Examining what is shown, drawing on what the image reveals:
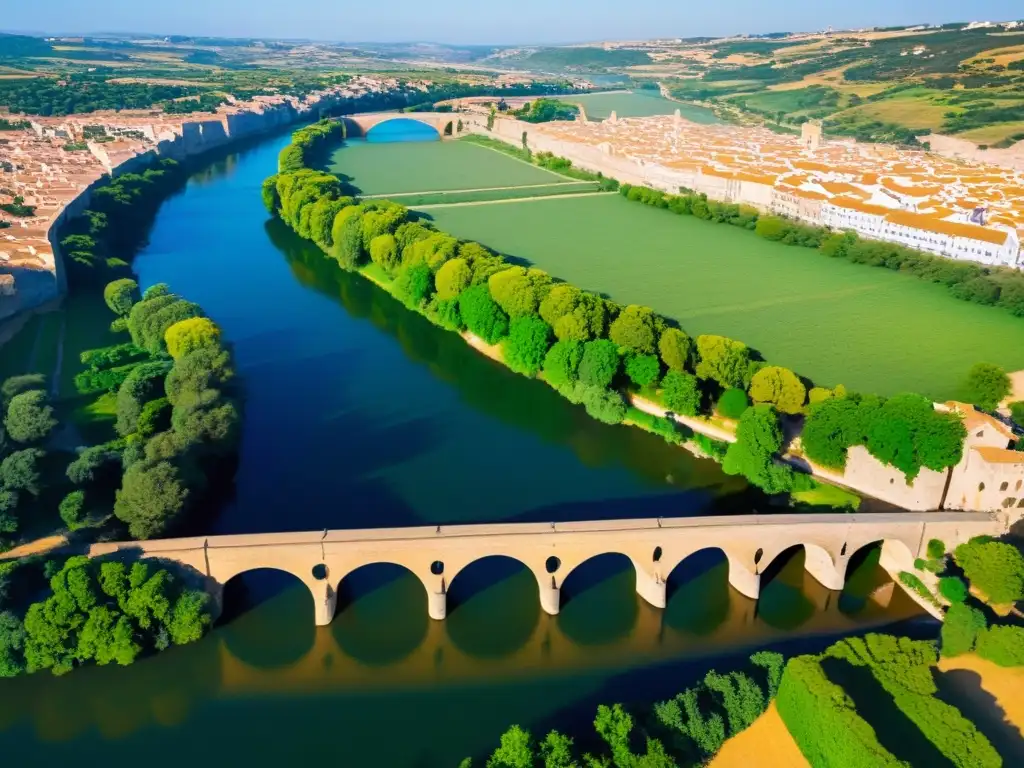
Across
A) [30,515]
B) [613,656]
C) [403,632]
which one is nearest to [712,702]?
[613,656]

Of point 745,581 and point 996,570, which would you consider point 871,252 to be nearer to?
point 996,570

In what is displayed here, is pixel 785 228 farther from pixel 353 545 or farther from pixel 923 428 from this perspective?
pixel 353 545

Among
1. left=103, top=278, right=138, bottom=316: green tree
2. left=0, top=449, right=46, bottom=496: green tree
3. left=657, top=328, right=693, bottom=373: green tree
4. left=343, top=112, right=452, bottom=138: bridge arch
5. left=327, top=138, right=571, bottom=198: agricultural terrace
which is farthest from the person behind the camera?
left=343, top=112, right=452, bottom=138: bridge arch

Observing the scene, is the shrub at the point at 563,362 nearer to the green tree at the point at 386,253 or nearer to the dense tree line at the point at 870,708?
the dense tree line at the point at 870,708

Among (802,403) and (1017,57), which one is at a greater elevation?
(1017,57)

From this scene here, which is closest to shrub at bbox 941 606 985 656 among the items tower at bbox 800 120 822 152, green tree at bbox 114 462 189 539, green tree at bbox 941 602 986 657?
green tree at bbox 941 602 986 657

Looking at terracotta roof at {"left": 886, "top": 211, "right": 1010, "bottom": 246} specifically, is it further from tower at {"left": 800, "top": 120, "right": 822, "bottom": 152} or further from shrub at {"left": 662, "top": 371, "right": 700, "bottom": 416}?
tower at {"left": 800, "top": 120, "right": 822, "bottom": 152}
